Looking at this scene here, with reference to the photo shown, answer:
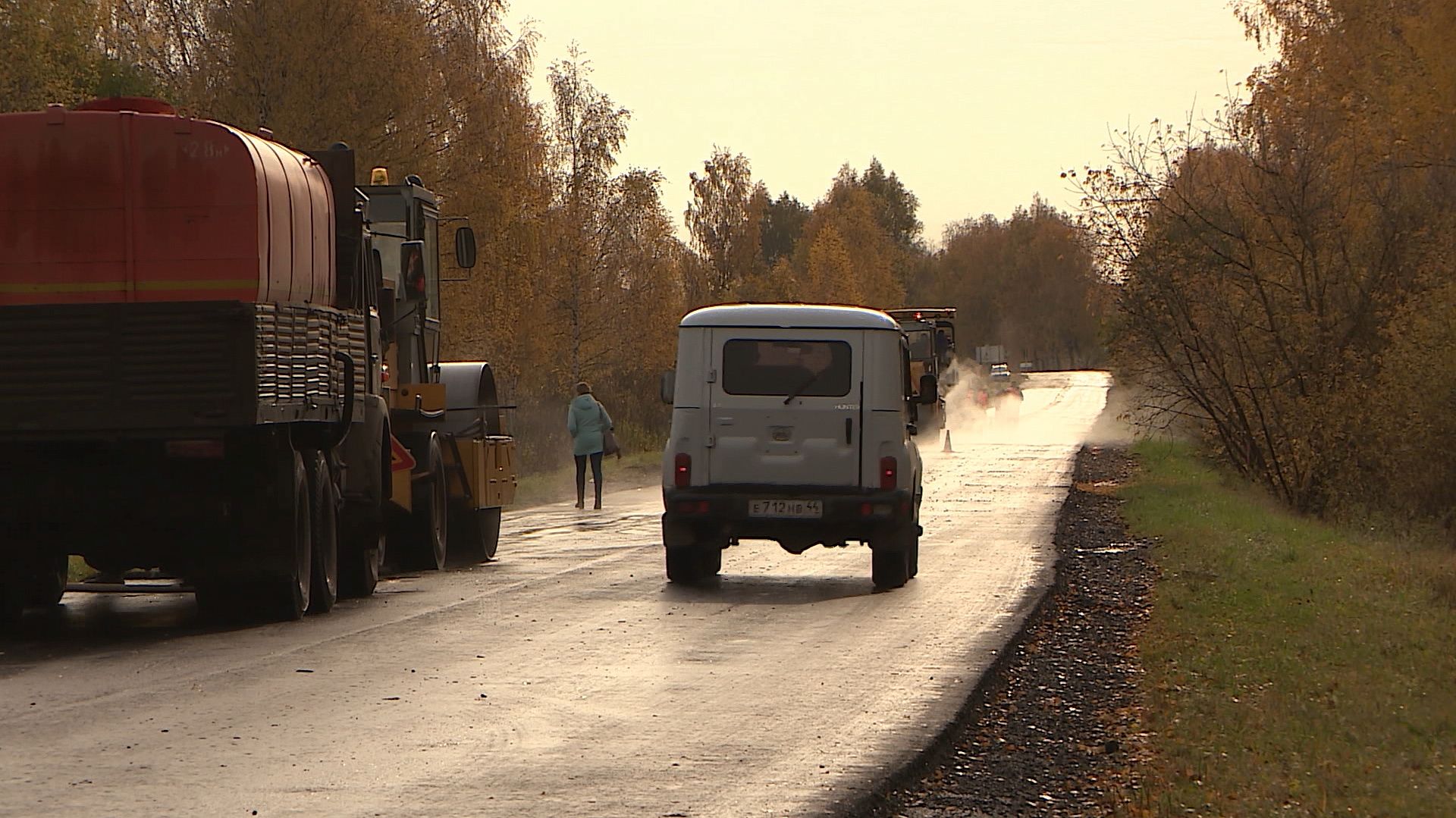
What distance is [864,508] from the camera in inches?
635

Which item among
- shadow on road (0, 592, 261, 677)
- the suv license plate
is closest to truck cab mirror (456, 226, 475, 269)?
the suv license plate

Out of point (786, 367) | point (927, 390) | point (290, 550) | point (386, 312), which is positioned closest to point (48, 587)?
point (290, 550)

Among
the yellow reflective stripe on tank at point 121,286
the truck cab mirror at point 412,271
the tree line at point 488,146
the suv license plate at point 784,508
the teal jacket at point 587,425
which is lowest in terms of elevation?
the suv license plate at point 784,508

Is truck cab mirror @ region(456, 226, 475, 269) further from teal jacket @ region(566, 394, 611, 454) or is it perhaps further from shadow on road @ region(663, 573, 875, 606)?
teal jacket @ region(566, 394, 611, 454)

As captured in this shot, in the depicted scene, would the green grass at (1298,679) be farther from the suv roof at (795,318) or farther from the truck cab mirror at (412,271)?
the truck cab mirror at (412,271)

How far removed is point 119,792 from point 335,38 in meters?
29.5

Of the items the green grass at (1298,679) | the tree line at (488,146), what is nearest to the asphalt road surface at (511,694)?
the green grass at (1298,679)

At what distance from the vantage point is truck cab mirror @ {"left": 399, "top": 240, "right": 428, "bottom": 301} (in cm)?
1859

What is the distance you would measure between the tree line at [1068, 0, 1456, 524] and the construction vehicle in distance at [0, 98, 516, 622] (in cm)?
1675

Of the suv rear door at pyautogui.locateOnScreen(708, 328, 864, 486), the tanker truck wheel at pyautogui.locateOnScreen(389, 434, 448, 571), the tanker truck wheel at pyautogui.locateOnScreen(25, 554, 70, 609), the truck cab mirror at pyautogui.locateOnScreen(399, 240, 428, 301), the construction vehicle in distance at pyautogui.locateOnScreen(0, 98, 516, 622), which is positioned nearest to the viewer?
the construction vehicle in distance at pyautogui.locateOnScreen(0, 98, 516, 622)

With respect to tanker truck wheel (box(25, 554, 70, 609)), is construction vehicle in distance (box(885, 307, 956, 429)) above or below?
above

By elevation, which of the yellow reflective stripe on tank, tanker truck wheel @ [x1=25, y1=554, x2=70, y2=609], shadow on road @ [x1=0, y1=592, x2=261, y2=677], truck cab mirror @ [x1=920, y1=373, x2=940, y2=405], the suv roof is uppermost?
the yellow reflective stripe on tank

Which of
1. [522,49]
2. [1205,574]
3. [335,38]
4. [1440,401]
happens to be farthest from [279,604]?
[522,49]

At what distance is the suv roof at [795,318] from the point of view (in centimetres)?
1645
